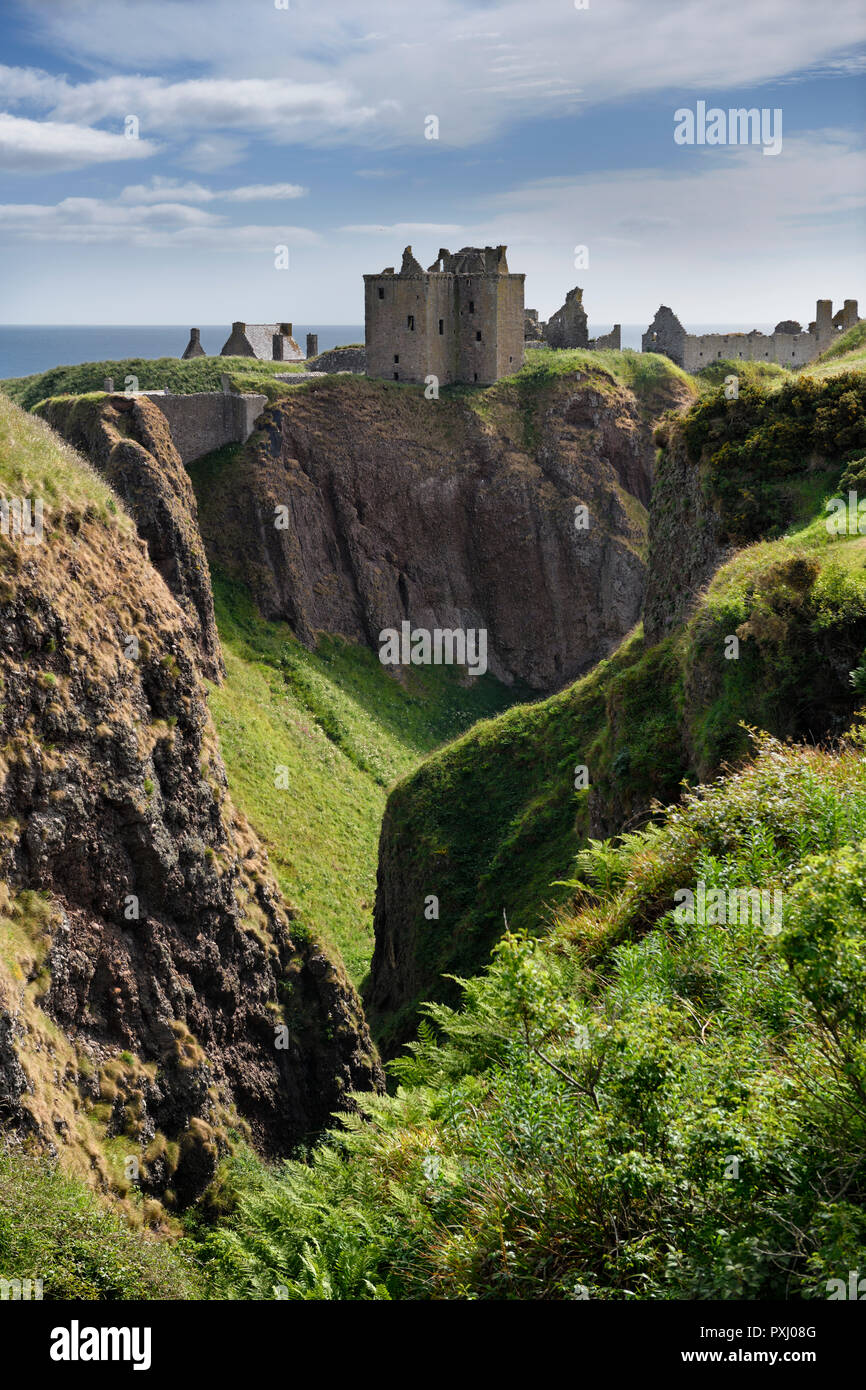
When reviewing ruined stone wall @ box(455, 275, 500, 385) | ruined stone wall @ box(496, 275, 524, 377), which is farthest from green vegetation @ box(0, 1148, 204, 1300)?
ruined stone wall @ box(496, 275, 524, 377)

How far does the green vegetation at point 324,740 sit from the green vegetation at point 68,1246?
12.6m

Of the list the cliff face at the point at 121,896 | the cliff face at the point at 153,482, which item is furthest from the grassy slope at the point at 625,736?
the cliff face at the point at 153,482

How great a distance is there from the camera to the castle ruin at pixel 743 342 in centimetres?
7800

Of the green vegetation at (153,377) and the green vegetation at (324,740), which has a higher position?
the green vegetation at (153,377)

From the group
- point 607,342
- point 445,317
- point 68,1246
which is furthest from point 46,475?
point 607,342

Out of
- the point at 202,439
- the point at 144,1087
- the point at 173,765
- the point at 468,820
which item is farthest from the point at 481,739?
the point at 202,439

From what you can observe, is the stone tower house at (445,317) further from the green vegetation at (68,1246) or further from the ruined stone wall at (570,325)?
the green vegetation at (68,1246)

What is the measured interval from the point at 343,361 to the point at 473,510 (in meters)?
13.6

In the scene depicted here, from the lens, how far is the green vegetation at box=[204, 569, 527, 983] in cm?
3875

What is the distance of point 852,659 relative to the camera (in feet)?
62.0

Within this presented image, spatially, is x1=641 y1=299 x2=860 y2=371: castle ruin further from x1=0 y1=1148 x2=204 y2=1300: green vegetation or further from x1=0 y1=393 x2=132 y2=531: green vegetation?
x1=0 y1=1148 x2=204 y2=1300: green vegetation

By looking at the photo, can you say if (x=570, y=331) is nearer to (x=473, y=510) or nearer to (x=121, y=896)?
(x=473, y=510)

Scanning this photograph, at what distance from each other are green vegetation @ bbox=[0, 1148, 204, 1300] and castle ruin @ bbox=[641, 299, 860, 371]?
75.0 meters

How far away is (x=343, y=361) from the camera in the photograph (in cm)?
7081
